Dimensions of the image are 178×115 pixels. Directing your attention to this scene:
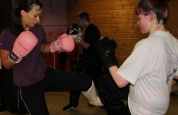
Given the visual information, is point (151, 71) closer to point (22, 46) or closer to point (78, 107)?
point (22, 46)

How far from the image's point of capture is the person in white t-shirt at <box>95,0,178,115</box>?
1.24 metres

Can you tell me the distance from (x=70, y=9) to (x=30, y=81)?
4.22 metres

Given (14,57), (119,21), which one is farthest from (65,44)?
(119,21)

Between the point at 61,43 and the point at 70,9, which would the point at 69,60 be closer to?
the point at 70,9

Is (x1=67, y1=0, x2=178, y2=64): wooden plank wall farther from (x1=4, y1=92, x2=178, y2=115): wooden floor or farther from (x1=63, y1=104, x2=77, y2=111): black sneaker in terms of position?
(x1=63, y1=104, x2=77, y2=111): black sneaker

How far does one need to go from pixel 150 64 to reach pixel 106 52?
367 mm

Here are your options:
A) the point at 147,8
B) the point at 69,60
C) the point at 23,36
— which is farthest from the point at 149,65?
the point at 69,60

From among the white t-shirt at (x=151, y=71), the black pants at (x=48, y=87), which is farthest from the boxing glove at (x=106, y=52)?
the black pants at (x=48, y=87)

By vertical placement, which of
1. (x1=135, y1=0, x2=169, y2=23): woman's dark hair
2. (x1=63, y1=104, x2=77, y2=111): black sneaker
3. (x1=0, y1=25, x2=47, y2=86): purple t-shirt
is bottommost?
(x1=63, y1=104, x2=77, y2=111): black sneaker

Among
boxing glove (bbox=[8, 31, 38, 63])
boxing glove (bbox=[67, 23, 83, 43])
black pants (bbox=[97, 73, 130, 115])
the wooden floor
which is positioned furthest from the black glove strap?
the wooden floor

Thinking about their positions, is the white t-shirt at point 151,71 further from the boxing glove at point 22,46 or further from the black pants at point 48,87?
the boxing glove at point 22,46

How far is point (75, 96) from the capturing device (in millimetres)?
3021

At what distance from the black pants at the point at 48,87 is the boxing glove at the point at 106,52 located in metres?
0.47

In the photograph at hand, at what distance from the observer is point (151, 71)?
1.28 metres
